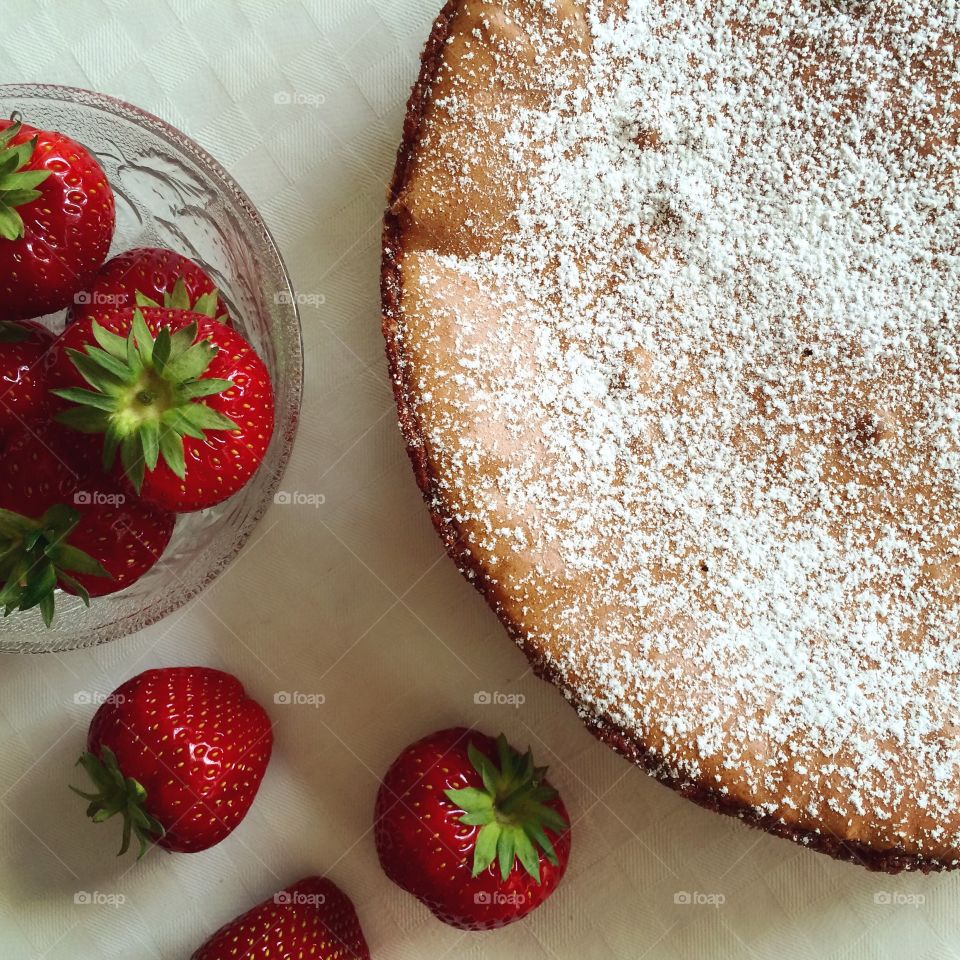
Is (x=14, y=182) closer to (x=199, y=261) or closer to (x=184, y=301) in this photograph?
A: (x=184, y=301)

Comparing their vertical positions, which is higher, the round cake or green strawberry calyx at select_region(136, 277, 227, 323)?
green strawberry calyx at select_region(136, 277, 227, 323)

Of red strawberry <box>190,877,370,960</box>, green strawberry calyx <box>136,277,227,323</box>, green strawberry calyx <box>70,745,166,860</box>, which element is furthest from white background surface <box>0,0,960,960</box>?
green strawberry calyx <box>136,277,227,323</box>

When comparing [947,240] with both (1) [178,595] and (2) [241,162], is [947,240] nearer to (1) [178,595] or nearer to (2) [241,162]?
(2) [241,162]

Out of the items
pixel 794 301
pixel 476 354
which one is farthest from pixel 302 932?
pixel 794 301

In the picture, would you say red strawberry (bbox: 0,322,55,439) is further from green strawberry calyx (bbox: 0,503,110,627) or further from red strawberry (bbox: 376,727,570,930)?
red strawberry (bbox: 376,727,570,930)

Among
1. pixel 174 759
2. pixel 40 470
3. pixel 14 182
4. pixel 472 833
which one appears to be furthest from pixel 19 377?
pixel 472 833

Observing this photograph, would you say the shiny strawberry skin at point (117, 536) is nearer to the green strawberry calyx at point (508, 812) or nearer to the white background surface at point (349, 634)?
the white background surface at point (349, 634)

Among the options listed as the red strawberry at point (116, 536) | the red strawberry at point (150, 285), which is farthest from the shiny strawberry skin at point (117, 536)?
the red strawberry at point (150, 285)
